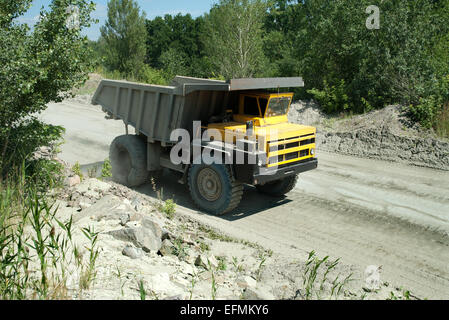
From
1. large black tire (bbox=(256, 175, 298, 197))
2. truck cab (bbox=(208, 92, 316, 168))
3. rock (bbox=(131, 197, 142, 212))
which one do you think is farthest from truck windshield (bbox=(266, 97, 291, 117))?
rock (bbox=(131, 197, 142, 212))

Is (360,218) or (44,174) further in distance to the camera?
(360,218)

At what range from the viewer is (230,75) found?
22.0 metres

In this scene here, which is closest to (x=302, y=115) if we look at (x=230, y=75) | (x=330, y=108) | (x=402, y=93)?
(x=330, y=108)

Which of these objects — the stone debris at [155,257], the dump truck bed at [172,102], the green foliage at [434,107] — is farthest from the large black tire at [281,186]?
the green foliage at [434,107]

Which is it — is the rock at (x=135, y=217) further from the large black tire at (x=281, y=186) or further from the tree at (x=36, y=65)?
the large black tire at (x=281, y=186)

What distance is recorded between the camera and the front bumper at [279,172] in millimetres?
7752

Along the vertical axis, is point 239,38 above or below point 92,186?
above

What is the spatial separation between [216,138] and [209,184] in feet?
3.01

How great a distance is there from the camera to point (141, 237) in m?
6.09

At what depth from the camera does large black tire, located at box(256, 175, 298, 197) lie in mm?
9086

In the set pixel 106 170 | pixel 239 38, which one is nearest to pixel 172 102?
pixel 106 170

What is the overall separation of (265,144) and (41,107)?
3.98m

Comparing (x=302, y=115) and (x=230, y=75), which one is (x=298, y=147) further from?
(x=230, y=75)

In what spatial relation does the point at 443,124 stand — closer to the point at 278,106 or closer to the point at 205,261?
the point at 278,106
